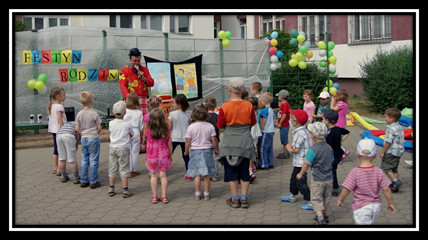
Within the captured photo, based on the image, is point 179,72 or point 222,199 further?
point 179,72

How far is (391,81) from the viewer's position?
50.1 feet

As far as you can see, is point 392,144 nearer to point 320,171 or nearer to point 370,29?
point 320,171

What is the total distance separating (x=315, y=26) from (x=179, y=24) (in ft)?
20.5

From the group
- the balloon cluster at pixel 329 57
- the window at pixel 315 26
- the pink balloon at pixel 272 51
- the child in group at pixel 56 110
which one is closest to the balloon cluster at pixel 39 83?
the child in group at pixel 56 110

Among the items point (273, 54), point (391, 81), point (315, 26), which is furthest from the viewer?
point (315, 26)

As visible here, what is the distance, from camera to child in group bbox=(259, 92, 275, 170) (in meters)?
8.13

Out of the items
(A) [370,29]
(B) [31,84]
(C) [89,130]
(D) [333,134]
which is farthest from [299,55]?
(C) [89,130]

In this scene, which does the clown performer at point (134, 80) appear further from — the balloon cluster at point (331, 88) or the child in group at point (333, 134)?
the balloon cluster at point (331, 88)

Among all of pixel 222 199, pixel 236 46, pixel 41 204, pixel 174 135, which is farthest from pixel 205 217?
pixel 236 46

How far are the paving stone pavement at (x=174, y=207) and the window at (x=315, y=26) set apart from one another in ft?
46.8

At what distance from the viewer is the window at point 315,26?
21516 mm
